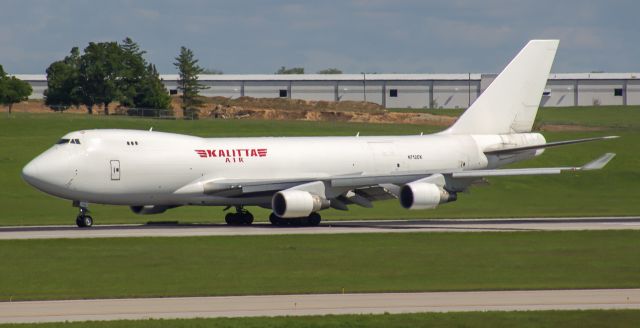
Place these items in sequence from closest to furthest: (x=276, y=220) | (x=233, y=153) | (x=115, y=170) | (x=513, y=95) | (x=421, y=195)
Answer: (x=115, y=170) < (x=421, y=195) < (x=233, y=153) < (x=276, y=220) < (x=513, y=95)

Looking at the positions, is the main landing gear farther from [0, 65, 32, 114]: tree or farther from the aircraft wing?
[0, 65, 32, 114]: tree

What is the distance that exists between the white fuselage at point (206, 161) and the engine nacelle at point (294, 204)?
79.7 inches

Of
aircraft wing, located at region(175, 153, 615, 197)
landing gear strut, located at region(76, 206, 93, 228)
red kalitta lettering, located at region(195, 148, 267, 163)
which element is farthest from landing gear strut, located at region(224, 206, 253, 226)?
landing gear strut, located at region(76, 206, 93, 228)

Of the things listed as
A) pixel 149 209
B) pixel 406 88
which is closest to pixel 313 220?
pixel 149 209

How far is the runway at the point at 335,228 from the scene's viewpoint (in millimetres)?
48062

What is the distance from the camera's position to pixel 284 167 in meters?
54.4

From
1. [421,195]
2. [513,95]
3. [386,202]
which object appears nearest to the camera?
[421,195]

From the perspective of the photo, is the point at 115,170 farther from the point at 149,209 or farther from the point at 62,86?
the point at 62,86

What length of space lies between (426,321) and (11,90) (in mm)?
107994

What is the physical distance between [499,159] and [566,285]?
2821cm

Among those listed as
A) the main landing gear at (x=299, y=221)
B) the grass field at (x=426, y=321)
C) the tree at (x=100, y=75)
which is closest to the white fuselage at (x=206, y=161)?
the main landing gear at (x=299, y=221)

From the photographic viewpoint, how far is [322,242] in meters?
44.2

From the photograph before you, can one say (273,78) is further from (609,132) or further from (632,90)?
(609,132)

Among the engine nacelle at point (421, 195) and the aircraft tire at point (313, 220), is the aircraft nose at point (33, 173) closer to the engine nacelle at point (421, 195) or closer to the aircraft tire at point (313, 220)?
the aircraft tire at point (313, 220)
